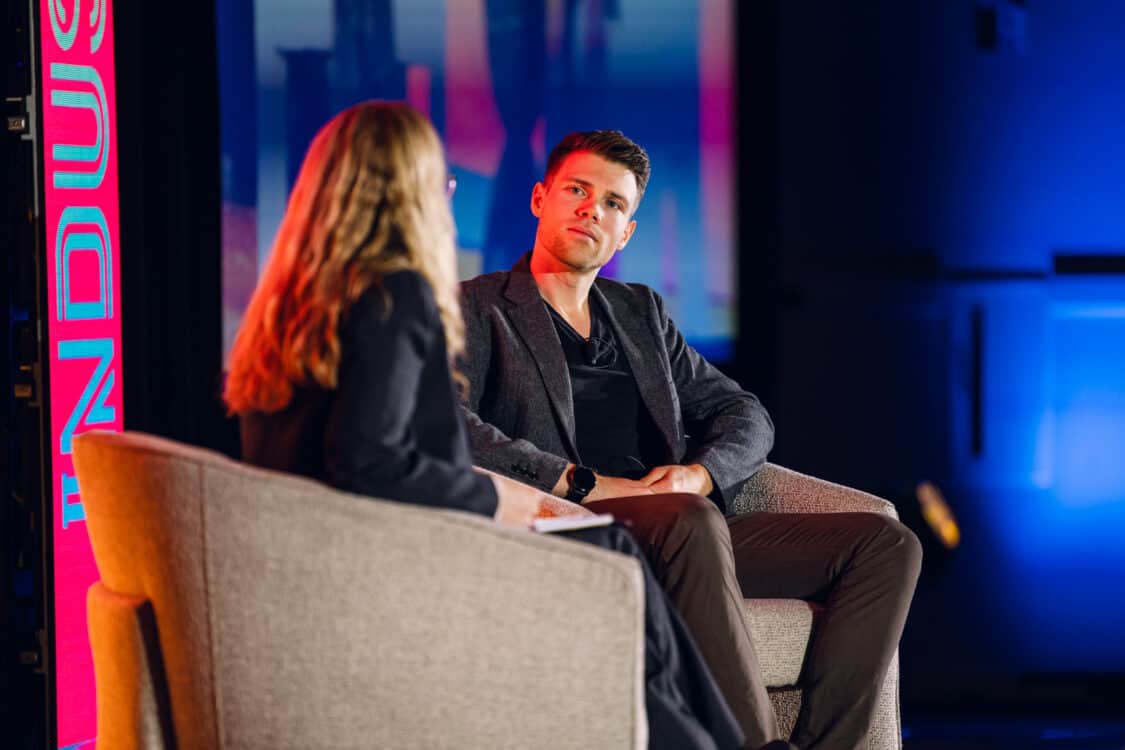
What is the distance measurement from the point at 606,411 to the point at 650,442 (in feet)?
0.44

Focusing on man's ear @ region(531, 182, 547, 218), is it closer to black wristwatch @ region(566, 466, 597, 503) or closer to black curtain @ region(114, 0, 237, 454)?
black wristwatch @ region(566, 466, 597, 503)

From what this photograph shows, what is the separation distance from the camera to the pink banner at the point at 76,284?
10.2ft

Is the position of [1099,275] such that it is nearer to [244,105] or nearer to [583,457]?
[583,457]

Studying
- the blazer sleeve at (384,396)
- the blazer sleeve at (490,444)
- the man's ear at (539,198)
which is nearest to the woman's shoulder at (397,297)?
the blazer sleeve at (384,396)

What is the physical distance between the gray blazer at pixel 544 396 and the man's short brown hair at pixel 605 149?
26 centimetres

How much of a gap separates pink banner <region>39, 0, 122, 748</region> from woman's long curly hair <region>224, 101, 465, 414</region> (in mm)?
1117

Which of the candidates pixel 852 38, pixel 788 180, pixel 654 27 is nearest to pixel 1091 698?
pixel 788 180

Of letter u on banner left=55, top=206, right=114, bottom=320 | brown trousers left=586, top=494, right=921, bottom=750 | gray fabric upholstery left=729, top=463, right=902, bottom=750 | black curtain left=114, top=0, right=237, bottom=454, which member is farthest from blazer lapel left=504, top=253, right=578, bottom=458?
black curtain left=114, top=0, right=237, bottom=454

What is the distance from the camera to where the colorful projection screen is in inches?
168

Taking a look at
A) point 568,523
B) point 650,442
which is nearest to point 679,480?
point 650,442

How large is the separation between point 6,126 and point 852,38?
240 cm

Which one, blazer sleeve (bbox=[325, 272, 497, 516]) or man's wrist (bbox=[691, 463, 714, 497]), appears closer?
blazer sleeve (bbox=[325, 272, 497, 516])

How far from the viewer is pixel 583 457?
10.6 feet

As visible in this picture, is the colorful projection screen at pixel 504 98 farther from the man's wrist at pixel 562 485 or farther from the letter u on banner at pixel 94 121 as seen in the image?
the man's wrist at pixel 562 485
